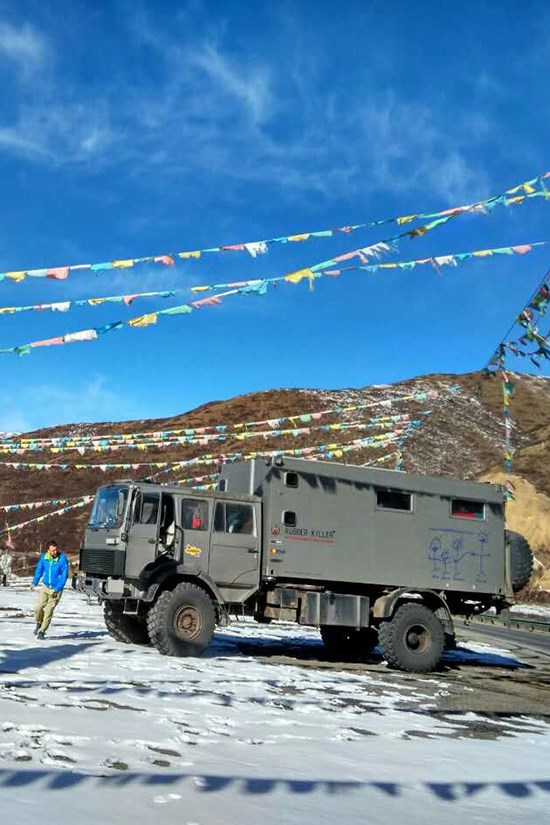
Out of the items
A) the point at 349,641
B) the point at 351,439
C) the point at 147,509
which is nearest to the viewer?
the point at 147,509

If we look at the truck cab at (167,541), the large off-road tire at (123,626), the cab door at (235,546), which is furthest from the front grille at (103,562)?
the cab door at (235,546)

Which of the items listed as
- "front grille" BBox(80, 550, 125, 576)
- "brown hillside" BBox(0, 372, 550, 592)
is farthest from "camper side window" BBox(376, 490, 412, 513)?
"brown hillside" BBox(0, 372, 550, 592)

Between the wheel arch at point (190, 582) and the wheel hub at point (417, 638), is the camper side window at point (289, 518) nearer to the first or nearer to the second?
the wheel arch at point (190, 582)

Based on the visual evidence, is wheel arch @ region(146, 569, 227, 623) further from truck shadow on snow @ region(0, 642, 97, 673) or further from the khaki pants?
the khaki pants

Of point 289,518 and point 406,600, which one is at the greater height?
point 289,518

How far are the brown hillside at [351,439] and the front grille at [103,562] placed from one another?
96.4ft

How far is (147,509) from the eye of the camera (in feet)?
43.1

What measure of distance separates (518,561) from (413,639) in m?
2.98

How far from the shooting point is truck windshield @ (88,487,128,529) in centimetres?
1312

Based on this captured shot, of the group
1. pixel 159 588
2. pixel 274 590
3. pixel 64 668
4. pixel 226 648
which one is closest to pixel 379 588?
pixel 274 590

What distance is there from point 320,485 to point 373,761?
7.56m

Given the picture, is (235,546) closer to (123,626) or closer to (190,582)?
(190,582)

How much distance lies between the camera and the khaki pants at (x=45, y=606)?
520 inches

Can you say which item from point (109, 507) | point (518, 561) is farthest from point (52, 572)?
point (518, 561)
